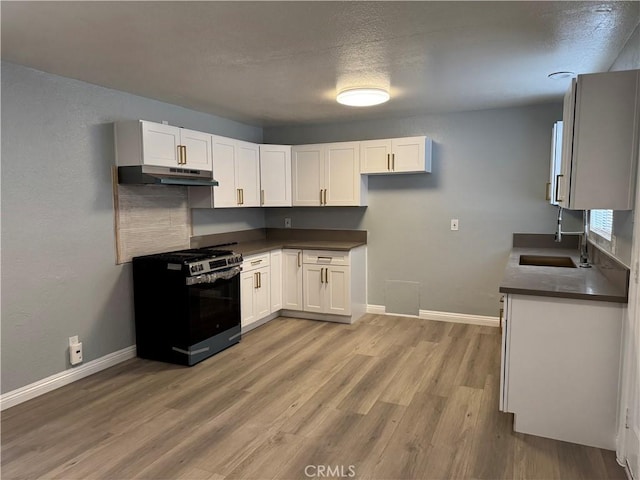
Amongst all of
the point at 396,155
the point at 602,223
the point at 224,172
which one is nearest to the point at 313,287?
the point at 224,172

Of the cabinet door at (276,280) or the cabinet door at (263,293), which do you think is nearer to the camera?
the cabinet door at (263,293)

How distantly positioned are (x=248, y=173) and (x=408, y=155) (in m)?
1.75

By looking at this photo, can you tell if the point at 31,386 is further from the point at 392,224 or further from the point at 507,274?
the point at 392,224

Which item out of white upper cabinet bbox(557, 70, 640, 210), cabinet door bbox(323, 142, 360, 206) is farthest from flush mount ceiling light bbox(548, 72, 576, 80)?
cabinet door bbox(323, 142, 360, 206)

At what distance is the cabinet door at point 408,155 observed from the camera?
4.55m

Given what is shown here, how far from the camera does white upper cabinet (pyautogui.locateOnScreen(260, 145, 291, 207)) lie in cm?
501

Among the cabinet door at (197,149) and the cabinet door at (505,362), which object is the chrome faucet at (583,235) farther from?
the cabinet door at (197,149)

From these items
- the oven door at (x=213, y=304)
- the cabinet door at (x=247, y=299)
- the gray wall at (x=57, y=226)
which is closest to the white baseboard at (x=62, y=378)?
the gray wall at (x=57, y=226)

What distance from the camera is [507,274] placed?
9.57ft

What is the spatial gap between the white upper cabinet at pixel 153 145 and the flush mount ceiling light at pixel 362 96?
56.1 inches

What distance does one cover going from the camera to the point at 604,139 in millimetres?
Result: 2283

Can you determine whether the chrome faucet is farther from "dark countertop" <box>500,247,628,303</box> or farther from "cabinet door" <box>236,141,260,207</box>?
"cabinet door" <box>236,141,260,207</box>

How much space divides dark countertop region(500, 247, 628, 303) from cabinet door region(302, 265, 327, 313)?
7.14ft

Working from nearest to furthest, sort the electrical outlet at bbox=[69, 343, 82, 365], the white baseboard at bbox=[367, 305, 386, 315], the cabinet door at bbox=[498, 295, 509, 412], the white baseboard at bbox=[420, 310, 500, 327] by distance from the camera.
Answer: the cabinet door at bbox=[498, 295, 509, 412]
the electrical outlet at bbox=[69, 343, 82, 365]
the white baseboard at bbox=[420, 310, 500, 327]
the white baseboard at bbox=[367, 305, 386, 315]
